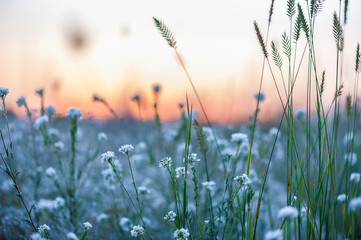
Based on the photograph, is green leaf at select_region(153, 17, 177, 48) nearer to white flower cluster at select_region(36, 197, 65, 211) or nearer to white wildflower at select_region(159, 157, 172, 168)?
white wildflower at select_region(159, 157, 172, 168)

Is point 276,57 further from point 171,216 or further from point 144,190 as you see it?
point 144,190

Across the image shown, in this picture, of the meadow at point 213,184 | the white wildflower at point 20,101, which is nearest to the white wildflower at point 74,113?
the meadow at point 213,184

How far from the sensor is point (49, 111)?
3289mm

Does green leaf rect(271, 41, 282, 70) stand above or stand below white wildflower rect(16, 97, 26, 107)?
below

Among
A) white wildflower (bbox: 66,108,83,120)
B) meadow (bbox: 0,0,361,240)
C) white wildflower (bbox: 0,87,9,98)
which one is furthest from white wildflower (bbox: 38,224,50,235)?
white wildflower (bbox: 66,108,83,120)

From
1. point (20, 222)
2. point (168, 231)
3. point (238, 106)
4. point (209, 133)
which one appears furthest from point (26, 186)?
point (238, 106)

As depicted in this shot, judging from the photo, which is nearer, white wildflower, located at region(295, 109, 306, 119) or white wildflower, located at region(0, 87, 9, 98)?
white wildflower, located at region(0, 87, 9, 98)

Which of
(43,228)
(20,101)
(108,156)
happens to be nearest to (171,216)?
(108,156)

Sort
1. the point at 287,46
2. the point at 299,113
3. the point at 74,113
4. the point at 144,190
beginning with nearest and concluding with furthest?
1. the point at 287,46
2. the point at 144,190
3. the point at 74,113
4. the point at 299,113

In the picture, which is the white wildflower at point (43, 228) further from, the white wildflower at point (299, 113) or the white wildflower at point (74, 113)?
the white wildflower at point (299, 113)

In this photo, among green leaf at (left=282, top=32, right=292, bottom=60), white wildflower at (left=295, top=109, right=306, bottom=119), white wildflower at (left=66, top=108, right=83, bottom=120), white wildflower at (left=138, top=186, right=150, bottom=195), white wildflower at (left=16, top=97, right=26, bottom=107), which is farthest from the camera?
white wildflower at (left=295, top=109, right=306, bottom=119)

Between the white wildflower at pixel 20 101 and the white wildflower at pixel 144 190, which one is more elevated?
the white wildflower at pixel 20 101

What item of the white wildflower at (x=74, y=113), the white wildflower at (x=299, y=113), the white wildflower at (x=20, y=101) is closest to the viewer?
the white wildflower at (x=74, y=113)

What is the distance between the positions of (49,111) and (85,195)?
1068 mm
